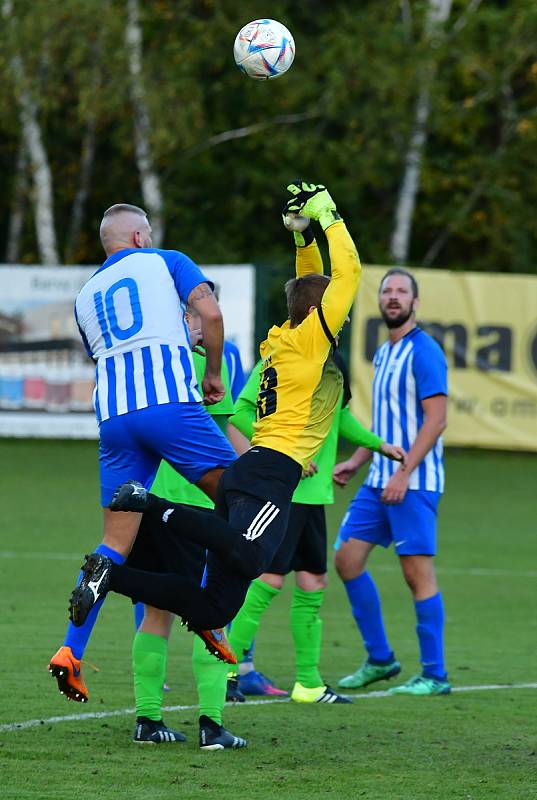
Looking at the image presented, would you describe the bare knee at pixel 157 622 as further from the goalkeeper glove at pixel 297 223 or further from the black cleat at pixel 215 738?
the goalkeeper glove at pixel 297 223

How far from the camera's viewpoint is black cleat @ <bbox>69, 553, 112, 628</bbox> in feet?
19.1

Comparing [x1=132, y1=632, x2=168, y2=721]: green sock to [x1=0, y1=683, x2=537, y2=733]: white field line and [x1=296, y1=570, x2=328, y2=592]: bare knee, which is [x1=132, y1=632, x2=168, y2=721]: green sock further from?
[x1=296, y1=570, x2=328, y2=592]: bare knee

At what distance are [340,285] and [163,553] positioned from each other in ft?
4.53

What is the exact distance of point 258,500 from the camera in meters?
6.17

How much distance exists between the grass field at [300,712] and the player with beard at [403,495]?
1.01 ft

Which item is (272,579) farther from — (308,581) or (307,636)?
(307,636)

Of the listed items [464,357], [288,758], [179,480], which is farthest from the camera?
[464,357]

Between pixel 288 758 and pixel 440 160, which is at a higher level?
pixel 440 160

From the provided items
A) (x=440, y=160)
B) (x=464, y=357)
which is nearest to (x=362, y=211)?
(x=440, y=160)

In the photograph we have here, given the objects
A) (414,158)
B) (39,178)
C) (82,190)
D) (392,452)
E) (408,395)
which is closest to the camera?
(392,452)

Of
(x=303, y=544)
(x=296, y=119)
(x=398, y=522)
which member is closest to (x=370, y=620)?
(x=398, y=522)

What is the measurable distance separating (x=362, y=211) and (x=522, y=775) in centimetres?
2282

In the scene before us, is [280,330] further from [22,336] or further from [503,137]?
[503,137]

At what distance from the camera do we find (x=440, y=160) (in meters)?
27.0
